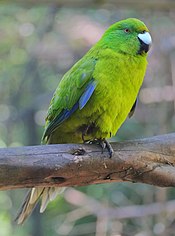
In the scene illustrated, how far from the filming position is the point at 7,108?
20.2 feet

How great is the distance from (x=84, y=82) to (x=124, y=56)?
0.27 m

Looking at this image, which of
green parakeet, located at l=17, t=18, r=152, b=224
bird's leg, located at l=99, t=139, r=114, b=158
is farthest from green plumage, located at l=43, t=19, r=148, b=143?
bird's leg, located at l=99, t=139, r=114, b=158

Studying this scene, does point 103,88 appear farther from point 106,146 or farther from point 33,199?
point 33,199

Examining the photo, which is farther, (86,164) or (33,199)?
(33,199)

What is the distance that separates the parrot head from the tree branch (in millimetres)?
533

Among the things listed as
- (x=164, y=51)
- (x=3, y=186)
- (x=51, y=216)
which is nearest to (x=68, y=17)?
(x=164, y=51)

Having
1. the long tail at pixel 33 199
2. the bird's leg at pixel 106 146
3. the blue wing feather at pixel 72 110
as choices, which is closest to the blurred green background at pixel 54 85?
the long tail at pixel 33 199

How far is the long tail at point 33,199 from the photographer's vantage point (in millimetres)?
2621

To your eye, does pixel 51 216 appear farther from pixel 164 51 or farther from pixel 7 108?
pixel 164 51

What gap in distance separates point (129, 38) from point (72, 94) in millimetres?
460

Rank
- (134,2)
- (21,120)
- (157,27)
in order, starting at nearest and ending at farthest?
(134,2) → (157,27) → (21,120)

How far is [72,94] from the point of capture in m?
2.78

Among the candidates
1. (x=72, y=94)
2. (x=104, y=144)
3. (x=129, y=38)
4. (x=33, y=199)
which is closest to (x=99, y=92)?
(x=72, y=94)

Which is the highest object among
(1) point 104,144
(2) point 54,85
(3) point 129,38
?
(3) point 129,38
